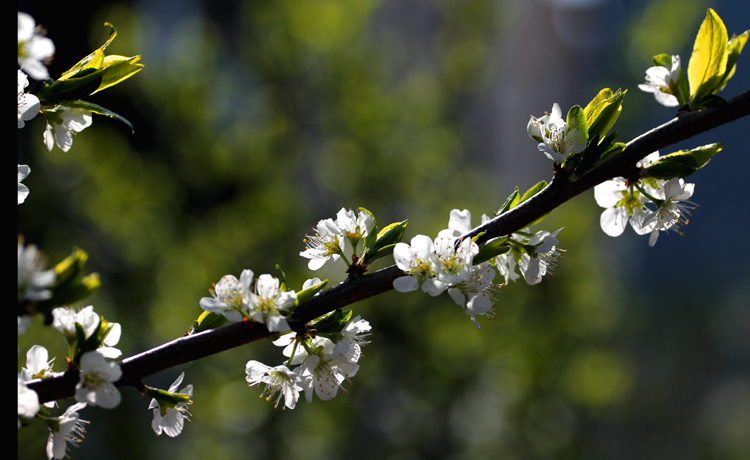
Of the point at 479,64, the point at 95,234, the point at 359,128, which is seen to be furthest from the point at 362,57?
the point at 95,234

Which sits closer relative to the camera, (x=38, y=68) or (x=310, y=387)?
(x=38, y=68)

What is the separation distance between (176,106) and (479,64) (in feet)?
8.46

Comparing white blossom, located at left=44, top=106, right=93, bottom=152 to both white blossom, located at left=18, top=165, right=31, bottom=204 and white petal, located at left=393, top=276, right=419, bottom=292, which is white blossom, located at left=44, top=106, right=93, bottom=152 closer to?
white blossom, located at left=18, top=165, right=31, bottom=204

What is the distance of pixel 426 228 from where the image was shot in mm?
3703

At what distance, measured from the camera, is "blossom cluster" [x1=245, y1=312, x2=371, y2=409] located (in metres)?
0.85

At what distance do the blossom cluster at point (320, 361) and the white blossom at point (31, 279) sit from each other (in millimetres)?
401

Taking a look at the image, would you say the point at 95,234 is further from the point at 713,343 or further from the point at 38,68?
the point at 713,343

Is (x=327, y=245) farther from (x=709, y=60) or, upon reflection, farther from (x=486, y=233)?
(x=709, y=60)

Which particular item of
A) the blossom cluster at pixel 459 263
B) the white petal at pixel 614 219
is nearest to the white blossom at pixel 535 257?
the blossom cluster at pixel 459 263

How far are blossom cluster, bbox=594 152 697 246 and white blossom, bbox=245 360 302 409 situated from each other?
67 cm

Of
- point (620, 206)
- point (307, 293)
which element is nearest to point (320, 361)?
point (307, 293)

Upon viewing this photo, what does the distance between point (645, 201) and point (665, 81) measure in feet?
0.76

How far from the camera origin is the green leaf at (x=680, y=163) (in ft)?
2.68

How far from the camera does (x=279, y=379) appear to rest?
36.8 inches
